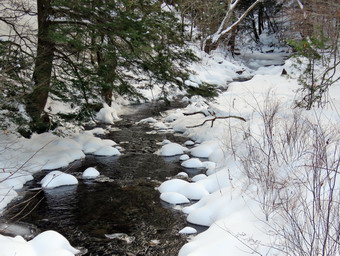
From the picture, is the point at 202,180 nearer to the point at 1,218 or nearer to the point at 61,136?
the point at 1,218

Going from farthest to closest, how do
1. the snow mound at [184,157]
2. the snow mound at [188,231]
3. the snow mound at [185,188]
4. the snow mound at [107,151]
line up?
the snow mound at [107,151], the snow mound at [184,157], the snow mound at [185,188], the snow mound at [188,231]

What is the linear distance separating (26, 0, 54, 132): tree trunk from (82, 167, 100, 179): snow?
152 centimetres

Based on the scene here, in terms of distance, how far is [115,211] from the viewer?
5.64 metres

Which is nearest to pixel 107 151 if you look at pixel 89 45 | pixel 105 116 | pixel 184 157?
pixel 184 157

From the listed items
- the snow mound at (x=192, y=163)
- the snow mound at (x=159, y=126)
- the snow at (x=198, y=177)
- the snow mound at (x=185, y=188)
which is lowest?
the snow mound at (x=159, y=126)

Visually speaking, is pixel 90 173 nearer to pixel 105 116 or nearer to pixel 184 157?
pixel 184 157

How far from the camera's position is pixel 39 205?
5828 mm

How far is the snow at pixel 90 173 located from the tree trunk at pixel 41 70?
4.99ft

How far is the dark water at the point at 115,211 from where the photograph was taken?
15.3 ft

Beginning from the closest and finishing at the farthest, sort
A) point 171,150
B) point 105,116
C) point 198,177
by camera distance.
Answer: point 198,177, point 171,150, point 105,116

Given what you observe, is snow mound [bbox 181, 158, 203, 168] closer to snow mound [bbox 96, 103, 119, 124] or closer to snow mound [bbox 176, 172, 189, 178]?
snow mound [bbox 176, 172, 189, 178]

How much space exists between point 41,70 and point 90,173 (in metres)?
2.49

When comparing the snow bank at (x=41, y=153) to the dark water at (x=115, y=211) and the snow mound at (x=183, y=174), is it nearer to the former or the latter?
the dark water at (x=115, y=211)

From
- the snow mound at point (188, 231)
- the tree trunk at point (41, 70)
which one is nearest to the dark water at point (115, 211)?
the snow mound at point (188, 231)
